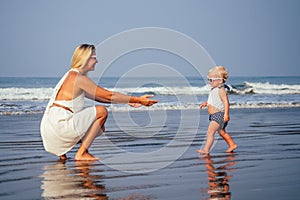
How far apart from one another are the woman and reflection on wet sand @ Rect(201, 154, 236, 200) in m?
1.46

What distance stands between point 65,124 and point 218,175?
7.03 ft

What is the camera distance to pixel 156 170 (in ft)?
17.5

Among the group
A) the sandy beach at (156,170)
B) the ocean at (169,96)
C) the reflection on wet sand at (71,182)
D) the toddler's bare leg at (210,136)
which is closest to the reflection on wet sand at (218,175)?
the sandy beach at (156,170)

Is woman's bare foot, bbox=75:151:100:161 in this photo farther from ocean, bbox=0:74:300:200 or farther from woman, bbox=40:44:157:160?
ocean, bbox=0:74:300:200

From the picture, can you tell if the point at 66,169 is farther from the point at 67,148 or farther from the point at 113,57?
the point at 113,57

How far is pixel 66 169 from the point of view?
5.51 metres

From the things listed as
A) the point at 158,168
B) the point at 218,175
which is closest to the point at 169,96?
the point at 158,168

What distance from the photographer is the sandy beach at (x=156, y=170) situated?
13.8 ft

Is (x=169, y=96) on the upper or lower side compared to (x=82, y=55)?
upper

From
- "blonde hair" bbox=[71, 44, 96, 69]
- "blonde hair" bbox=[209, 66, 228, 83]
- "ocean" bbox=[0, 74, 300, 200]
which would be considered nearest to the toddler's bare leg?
"ocean" bbox=[0, 74, 300, 200]

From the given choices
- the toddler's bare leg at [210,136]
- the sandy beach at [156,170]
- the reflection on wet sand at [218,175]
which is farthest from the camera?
the toddler's bare leg at [210,136]

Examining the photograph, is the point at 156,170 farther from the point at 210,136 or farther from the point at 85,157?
the point at 210,136

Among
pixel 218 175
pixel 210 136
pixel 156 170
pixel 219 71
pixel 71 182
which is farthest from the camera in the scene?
pixel 219 71

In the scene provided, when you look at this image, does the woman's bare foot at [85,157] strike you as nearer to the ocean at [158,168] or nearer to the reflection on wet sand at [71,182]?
the ocean at [158,168]
